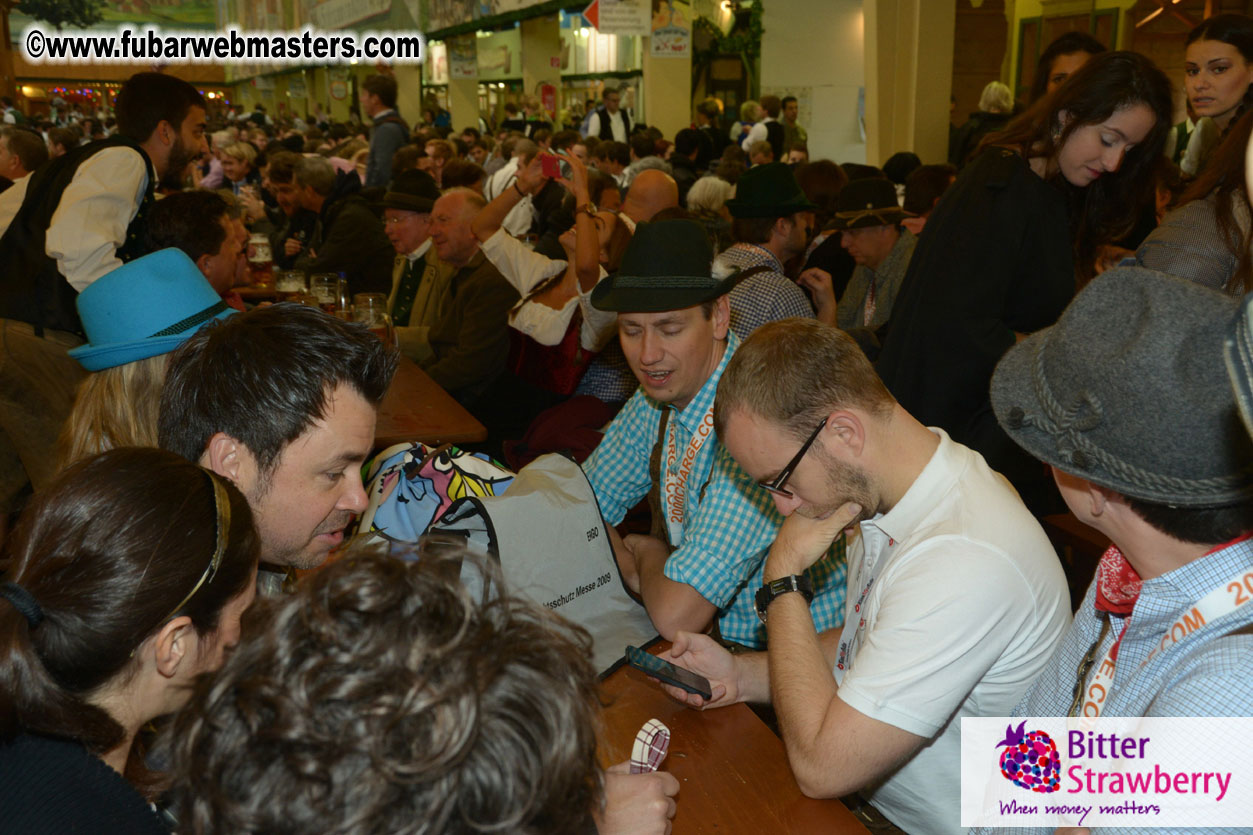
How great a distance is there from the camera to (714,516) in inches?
80.7

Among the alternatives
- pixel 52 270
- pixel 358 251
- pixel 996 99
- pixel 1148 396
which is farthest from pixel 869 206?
pixel 1148 396

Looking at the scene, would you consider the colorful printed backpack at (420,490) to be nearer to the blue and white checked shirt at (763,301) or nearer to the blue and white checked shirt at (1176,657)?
the blue and white checked shirt at (1176,657)

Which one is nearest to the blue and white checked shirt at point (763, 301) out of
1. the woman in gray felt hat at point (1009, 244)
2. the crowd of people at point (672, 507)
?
the crowd of people at point (672, 507)

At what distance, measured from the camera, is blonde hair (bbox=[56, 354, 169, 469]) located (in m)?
1.95

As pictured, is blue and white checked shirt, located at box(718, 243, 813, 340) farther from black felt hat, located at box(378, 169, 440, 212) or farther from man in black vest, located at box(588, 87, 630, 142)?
man in black vest, located at box(588, 87, 630, 142)

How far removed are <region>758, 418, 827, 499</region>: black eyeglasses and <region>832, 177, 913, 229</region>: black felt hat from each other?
3.04 metres

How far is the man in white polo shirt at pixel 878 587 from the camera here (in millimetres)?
1439

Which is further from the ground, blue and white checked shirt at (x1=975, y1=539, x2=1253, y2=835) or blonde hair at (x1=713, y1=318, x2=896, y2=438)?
blonde hair at (x1=713, y1=318, x2=896, y2=438)

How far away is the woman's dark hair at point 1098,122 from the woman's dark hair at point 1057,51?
0.52 meters

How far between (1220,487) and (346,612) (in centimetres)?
91

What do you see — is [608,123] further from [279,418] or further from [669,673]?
[669,673]

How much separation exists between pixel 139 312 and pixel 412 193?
3129 millimetres

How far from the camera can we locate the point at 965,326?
266 centimetres

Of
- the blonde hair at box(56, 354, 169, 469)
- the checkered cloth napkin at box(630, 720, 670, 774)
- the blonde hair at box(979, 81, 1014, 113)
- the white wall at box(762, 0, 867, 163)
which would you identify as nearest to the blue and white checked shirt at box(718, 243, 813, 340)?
the blonde hair at box(56, 354, 169, 469)
